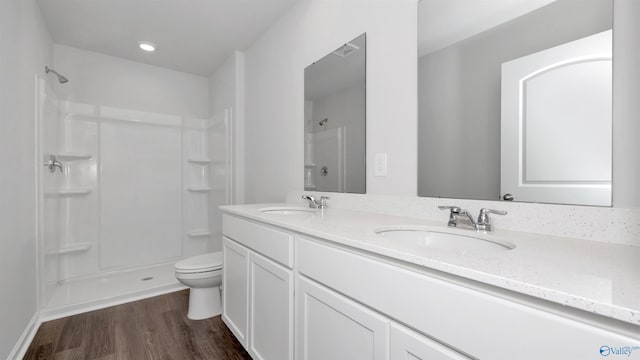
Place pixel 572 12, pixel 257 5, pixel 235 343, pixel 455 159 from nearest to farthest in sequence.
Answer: pixel 572 12, pixel 455 159, pixel 235 343, pixel 257 5

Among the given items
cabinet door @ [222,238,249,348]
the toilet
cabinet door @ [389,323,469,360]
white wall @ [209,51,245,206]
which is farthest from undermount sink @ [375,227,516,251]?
white wall @ [209,51,245,206]

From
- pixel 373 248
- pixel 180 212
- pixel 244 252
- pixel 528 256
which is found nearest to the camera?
pixel 528 256

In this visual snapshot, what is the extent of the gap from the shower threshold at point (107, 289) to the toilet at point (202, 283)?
0.65 m

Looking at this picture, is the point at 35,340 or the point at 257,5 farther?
the point at 257,5

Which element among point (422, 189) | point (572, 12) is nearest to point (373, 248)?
point (422, 189)

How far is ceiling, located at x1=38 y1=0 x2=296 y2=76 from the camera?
6.95ft

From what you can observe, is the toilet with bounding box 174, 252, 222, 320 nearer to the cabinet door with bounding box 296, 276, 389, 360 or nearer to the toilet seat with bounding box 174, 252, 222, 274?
the toilet seat with bounding box 174, 252, 222, 274

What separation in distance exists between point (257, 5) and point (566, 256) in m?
2.36

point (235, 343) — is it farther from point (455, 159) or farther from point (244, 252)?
point (455, 159)

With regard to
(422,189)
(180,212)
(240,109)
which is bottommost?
(180,212)

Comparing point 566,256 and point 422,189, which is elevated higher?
point 422,189

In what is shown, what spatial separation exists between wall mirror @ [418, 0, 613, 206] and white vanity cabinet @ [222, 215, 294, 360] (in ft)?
2.38

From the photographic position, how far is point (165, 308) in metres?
2.20

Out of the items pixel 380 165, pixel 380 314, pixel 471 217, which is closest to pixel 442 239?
pixel 471 217
